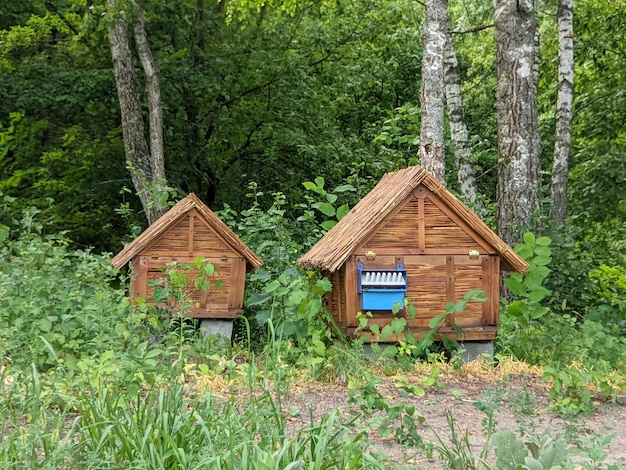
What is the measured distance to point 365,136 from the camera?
16375mm

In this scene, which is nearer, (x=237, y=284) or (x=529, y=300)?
(x=529, y=300)

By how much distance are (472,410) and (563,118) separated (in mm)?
6813

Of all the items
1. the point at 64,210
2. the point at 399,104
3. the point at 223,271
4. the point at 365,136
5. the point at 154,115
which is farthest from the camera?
the point at 399,104

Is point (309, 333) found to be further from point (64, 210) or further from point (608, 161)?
point (64, 210)

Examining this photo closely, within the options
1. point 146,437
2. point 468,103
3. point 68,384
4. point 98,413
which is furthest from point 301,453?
point 468,103

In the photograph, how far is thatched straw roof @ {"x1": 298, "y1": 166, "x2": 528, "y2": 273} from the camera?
557 centimetres

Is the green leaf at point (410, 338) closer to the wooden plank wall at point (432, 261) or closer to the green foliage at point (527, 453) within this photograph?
the wooden plank wall at point (432, 261)

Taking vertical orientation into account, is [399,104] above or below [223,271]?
above

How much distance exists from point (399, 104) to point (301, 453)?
52.3 ft

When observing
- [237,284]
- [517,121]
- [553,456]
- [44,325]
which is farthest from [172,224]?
[553,456]

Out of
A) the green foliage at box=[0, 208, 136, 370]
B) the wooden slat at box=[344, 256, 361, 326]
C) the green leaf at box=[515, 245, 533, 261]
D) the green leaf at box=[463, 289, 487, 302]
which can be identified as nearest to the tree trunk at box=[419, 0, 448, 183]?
the green leaf at box=[515, 245, 533, 261]

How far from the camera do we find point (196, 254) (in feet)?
22.8

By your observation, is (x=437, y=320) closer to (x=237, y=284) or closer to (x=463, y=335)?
(x=463, y=335)

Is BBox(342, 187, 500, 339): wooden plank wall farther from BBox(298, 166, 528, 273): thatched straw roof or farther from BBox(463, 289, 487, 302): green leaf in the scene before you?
BBox(463, 289, 487, 302): green leaf
